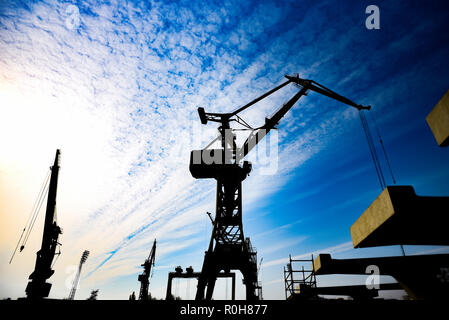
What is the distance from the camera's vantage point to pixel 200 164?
19203mm

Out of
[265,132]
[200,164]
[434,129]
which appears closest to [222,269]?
[200,164]

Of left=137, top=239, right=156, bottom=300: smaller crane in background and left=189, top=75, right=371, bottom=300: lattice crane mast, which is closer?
left=189, top=75, right=371, bottom=300: lattice crane mast

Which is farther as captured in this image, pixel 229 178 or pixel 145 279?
pixel 145 279

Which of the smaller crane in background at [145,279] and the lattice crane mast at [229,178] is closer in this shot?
the lattice crane mast at [229,178]

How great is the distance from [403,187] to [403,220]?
1.59ft

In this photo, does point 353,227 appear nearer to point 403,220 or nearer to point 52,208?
point 403,220

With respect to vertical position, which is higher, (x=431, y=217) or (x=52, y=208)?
(x=52, y=208)
